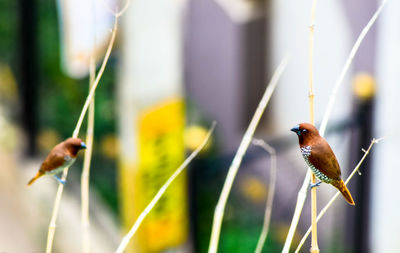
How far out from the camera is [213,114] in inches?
89.5

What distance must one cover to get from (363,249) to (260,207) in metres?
0.48

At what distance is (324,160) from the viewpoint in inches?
11.5

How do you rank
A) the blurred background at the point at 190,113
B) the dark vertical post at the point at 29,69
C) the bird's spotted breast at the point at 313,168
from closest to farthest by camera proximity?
the bird's spotted breast at the point at 313,168 → the blurred background at the point at 190,113 → the dark vertical post at the point at 29,69

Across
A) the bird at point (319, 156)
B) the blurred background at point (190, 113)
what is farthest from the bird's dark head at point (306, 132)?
the blurred background at point (190, 113)

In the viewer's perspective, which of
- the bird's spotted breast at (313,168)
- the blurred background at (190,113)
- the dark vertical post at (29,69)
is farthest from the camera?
the dark vertical post at (29,69)

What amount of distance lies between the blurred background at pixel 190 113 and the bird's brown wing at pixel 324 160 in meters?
1.06

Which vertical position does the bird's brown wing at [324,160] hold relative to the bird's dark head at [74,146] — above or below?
below

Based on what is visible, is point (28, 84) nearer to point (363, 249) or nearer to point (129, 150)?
point (129, 150)

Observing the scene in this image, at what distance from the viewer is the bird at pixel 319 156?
0.96 ft

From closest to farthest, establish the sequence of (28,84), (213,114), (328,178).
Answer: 1. (328,178)
2. (213,114)
3. (28,84)

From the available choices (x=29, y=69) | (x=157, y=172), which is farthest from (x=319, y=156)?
(x=29, y=69)

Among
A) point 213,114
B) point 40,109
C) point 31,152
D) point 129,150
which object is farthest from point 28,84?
point 129,150

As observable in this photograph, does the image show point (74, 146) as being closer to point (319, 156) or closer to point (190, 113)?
point (319, 156)

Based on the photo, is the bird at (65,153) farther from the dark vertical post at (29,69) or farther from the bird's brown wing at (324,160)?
the dark vertical post at (29,69)
